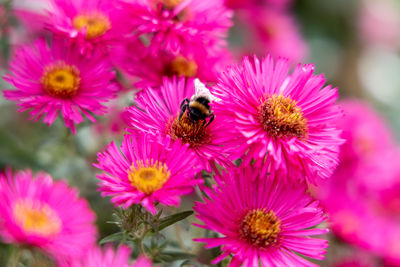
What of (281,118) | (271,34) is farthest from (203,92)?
(271,34)

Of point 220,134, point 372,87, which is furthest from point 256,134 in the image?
point 372,87

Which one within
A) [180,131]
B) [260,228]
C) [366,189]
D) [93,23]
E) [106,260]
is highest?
[93,23]

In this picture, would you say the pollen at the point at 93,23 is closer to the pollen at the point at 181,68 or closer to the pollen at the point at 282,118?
the pollen at the point at 181,68

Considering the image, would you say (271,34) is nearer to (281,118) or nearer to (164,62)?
(164,62)

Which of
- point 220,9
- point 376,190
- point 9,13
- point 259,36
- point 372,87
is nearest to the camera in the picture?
point 220,9

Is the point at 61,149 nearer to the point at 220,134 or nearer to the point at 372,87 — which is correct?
the point at 220,134

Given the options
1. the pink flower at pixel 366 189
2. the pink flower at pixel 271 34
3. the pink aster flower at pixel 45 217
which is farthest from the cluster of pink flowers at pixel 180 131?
the pink flower at pixel 271 34

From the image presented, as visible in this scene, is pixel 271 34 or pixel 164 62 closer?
pixel 164 62
